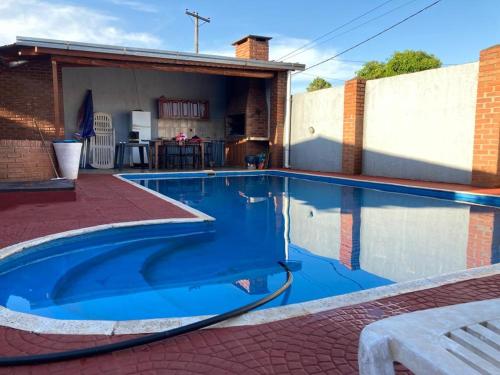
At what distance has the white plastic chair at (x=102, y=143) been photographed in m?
12.1

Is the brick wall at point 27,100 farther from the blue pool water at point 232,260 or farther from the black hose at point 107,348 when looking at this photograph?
the black hose at point 107,348

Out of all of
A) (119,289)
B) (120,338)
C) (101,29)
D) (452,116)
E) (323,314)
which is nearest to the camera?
(120,338)

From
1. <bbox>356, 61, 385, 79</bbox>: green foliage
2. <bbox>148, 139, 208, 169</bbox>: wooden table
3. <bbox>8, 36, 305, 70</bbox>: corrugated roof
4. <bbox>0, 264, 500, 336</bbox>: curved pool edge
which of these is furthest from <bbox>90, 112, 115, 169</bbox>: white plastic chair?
<bbox>356, 61, 385, 79</bbox>: green foliage

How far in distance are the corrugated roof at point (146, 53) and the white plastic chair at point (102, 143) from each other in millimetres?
3198

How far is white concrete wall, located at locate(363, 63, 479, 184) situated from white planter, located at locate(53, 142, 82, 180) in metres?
6.56

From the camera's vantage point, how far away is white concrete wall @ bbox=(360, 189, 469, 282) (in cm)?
353

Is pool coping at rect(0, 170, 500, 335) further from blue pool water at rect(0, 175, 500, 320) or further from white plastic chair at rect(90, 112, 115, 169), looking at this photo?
white plastic chair at rect(90, 112, 115, 169)

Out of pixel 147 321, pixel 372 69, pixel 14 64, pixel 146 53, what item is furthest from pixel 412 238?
pixel 372 69

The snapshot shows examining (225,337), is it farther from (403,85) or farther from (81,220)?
(403,85)

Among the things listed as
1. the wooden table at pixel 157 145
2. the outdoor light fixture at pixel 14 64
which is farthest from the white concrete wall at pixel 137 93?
the outdoor light fixture at pixel 14 64

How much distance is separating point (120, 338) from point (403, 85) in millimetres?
8743

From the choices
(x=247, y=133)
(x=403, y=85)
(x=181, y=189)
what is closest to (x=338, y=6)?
(x=247, y=133)

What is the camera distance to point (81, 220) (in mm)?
4508

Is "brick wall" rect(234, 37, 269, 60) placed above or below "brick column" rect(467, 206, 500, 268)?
above
